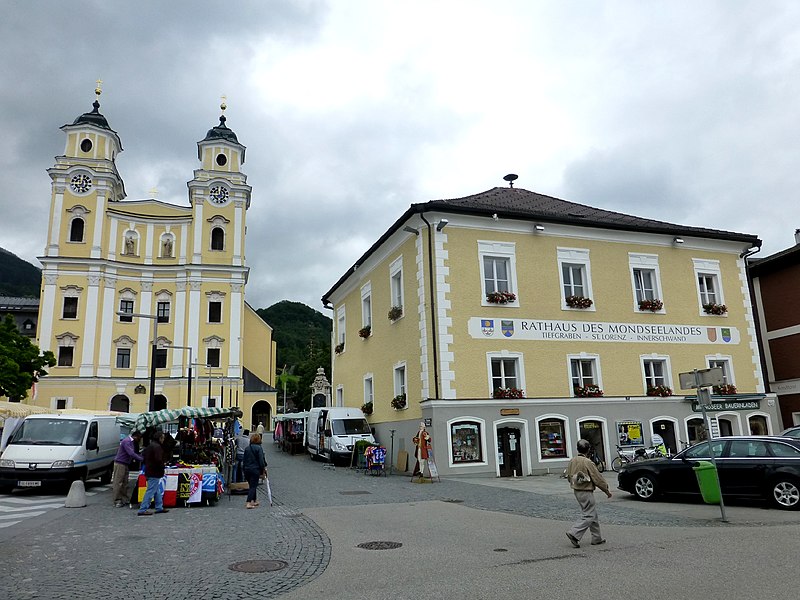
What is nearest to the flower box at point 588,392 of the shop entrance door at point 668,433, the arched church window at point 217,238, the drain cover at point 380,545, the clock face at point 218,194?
the shop entrance door at point 668,433

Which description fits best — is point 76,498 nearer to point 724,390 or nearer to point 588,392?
point 588,392

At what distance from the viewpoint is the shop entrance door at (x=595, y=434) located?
22688 millimetres

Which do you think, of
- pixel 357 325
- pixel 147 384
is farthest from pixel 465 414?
pixel 147 384

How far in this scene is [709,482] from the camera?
11.7m

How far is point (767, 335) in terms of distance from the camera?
2945 cm

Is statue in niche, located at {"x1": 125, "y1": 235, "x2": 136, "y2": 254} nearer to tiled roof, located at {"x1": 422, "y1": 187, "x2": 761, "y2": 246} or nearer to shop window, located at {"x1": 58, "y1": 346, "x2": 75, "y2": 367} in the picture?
shop window, located at {"x1": 58, "y1": 346, "x2": 75, "y2": 367}

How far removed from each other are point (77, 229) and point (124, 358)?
480 inches

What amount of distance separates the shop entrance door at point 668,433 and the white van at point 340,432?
11.1 m

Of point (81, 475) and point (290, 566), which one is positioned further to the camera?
point (81, 475)

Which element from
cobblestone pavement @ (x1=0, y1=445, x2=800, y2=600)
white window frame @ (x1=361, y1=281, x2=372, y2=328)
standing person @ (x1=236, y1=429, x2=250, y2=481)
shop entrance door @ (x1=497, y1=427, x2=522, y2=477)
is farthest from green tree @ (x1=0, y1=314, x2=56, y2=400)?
shop entrance door @ (x1=497, y1=427, x2=522, y2=477)

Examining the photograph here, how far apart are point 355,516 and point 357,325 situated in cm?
1844

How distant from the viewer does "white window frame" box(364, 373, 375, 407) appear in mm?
28000

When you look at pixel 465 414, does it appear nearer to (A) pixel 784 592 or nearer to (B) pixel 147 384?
(A) pixel 784 592

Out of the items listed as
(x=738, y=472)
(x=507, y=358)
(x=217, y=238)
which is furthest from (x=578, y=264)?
(x=217, y=238)
